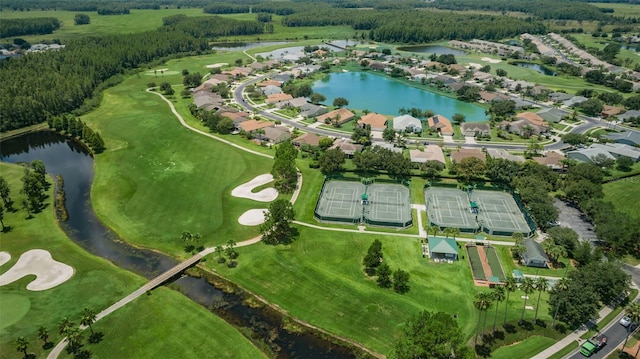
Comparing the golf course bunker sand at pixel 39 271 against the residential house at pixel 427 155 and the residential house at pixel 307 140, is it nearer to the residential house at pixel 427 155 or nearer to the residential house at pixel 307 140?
the residential house at pixel 307 140

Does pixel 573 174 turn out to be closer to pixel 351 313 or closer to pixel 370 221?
pixel 370 221

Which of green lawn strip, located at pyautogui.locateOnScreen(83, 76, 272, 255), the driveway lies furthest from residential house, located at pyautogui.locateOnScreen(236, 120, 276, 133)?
the driveway

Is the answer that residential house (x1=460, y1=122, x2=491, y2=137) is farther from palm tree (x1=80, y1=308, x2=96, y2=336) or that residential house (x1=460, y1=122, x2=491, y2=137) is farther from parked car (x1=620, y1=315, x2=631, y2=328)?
palm tree (x1=80, y1=308, x2=96, y2=336)

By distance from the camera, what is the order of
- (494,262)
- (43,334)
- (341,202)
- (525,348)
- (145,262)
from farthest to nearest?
(341,202) → (145,262) → (494,262) → (525,348) → (43,334)

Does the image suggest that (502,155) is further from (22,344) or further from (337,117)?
Result: (22,344)

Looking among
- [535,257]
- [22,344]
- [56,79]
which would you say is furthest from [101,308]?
[56,79]

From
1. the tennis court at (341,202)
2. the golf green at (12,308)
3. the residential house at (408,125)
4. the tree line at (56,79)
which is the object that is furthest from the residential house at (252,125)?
the golf green at (12,308)

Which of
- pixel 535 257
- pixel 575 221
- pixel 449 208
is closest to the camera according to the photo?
pixel 535 257
